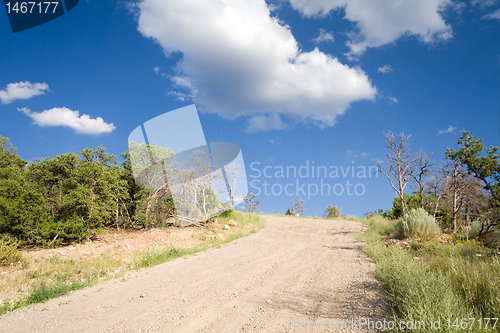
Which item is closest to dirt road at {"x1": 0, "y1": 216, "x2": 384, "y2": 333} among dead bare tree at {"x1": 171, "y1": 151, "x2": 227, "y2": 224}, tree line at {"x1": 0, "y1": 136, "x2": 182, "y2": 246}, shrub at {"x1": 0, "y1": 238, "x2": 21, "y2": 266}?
shrub at {"x1": 0, "y1": 238, "x2": 21, "y2": 266}

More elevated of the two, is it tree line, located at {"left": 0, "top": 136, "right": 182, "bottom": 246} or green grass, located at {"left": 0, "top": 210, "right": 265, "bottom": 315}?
tree line, located at {"left": 0, "top": 136, "right": 182, "bottom": 246}

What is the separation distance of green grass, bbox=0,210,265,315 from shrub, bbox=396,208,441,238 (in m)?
8.62

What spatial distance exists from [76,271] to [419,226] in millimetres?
12574

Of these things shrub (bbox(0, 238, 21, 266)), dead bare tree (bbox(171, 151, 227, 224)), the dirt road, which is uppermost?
dead bare tree (bbox(171, 151, 227, 224))

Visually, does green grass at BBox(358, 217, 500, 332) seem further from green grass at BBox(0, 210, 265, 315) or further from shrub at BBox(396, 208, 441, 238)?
green grass at BBox(0, 210, 265, 315)

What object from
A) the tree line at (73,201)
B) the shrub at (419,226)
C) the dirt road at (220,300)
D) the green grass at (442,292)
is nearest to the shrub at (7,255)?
the tree line at (73,201)

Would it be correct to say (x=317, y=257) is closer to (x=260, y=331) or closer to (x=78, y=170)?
(x=260, y=331)

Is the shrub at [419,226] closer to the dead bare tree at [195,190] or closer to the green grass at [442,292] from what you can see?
the green grass at [442,292]

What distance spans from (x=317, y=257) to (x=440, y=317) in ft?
18.6

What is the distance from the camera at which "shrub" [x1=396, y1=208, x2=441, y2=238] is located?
408 inches

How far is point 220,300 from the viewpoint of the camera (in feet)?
16.7

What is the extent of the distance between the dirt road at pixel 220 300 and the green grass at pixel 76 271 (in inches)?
13.8

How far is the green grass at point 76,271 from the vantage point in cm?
578

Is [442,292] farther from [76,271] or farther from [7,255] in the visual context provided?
[7,255]
